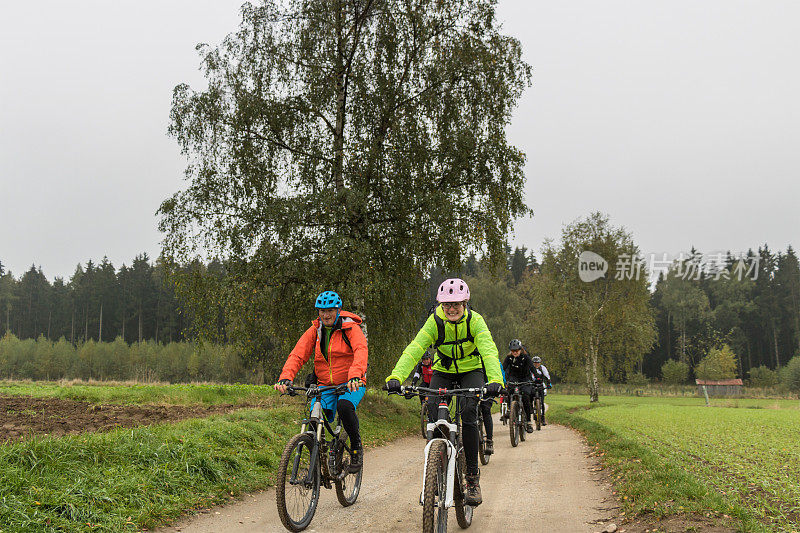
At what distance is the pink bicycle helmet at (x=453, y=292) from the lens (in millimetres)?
5785

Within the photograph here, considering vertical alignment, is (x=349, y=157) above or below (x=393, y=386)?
above

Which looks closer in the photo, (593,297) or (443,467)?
(443,467)

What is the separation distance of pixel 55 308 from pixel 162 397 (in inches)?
3603

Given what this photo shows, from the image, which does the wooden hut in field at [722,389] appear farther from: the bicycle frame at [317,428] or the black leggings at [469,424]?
the bicycle frame at [317,428]

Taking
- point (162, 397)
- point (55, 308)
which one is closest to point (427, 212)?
point (162, 397)

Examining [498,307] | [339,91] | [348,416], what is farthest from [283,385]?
[498,307]

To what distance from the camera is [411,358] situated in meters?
5.81

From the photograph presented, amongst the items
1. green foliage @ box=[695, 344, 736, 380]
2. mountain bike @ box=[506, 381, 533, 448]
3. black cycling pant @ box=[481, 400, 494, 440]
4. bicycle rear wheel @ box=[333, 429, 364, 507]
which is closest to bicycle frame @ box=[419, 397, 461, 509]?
bicycle rear wheel @ box=[333, 429, 364, 507]

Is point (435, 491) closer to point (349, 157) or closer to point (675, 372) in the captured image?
point (349, 157)

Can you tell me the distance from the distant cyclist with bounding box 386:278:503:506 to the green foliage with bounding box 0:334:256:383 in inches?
2488

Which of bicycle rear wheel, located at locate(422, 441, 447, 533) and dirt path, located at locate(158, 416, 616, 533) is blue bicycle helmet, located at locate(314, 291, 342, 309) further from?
dirt path, located at locate(158, 416, 616, 533)

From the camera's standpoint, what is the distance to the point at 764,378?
7794 cm

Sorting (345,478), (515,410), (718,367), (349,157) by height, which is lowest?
(718,367)

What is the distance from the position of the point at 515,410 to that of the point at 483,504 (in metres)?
6.81
